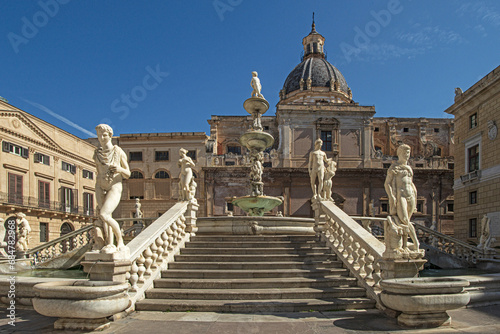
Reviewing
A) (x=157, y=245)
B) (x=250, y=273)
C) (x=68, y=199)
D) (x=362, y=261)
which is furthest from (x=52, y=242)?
(x=68, y=199)

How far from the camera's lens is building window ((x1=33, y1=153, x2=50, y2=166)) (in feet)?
104

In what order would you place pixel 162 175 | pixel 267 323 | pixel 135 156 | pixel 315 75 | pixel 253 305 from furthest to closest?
pixel 315 75, pixel 135 156, pixel 162 175, pixel 253 305, pixel 267 323

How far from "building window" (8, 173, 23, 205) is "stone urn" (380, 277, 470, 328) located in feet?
100

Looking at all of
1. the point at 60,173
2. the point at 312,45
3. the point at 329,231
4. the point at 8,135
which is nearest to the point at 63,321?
the point at 329,231

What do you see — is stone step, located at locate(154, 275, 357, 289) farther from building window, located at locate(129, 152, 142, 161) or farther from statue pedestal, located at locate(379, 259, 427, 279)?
building window, located at locate(129, 152, 142, 161)

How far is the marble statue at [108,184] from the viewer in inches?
257

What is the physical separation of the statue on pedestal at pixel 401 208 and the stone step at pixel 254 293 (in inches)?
46.0

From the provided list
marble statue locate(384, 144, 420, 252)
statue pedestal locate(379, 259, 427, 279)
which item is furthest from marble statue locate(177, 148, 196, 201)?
statue pedestal locate(379, 259, 427, 279)

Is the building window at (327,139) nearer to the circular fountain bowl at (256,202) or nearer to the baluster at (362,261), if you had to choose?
the circular fountain bowl at (256,202)

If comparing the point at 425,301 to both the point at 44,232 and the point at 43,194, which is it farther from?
the point at 43,194

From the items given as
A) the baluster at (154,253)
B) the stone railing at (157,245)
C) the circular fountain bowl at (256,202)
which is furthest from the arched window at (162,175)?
the baluster at (154,253)

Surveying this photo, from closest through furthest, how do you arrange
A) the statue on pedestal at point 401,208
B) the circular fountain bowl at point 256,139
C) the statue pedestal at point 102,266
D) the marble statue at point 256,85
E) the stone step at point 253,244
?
1. the statue pedestal at point 102,266
2. the statue on pedestal at point 401,208
3. the stone step at point 253,244
4. the circular fountain bowl at point 256,139
5. the marble statue at point 256,85

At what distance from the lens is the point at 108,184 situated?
22.0ft

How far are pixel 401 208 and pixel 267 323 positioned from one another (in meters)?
3.11
